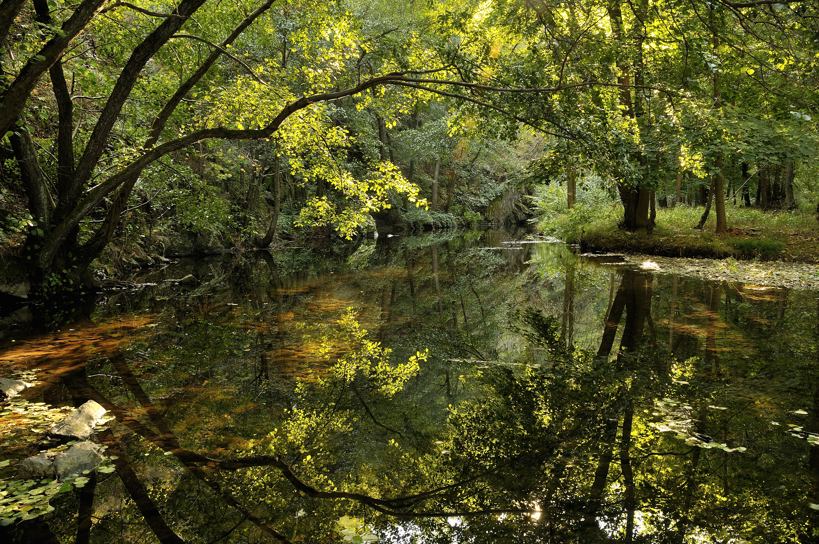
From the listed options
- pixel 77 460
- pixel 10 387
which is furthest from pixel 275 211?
pixel 77 460

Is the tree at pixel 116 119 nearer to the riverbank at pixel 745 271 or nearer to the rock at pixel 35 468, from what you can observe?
the rock at pixel 35 468

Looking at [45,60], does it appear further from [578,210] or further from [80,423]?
[578,210]

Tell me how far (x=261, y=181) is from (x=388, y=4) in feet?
39.6

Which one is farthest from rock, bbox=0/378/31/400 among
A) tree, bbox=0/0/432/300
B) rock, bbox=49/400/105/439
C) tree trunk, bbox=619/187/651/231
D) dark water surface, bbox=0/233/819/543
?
tree trunk, bbox=619/187/651/231

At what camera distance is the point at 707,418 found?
16.0 ft

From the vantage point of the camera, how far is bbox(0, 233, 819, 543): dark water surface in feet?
11.3

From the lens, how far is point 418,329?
943cm

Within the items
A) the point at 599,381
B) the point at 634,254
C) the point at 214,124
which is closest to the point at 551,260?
the point at 634,254

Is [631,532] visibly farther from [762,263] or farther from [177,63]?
[762,263]

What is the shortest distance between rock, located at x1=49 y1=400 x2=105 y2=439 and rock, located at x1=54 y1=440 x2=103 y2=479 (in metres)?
0.32

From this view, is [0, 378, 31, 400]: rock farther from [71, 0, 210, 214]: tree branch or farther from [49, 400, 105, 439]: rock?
[71, 0, 210, 214]: tree branch

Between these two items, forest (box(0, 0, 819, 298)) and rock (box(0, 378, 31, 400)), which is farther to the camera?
forest (box(0, 0, 819, 298))

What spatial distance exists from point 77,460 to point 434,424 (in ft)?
10.3

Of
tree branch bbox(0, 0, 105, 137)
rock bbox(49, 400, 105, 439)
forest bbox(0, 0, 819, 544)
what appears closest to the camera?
forest bbox(0, 0, 819, 544)
